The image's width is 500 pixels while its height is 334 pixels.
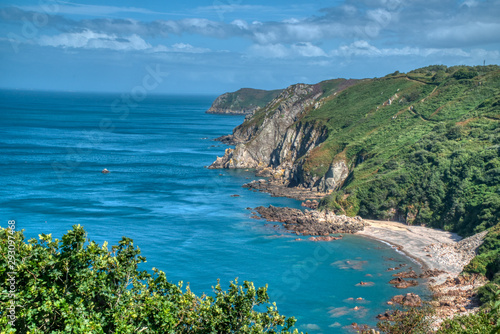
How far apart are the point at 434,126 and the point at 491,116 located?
12.2 m

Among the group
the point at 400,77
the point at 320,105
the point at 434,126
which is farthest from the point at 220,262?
the point at 400,77

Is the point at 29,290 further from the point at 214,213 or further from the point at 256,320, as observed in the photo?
the point at 214,213

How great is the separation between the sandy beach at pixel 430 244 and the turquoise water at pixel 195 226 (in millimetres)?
2772

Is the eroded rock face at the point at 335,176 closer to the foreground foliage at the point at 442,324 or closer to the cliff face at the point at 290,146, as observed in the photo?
the cliff face at the point at 290,146

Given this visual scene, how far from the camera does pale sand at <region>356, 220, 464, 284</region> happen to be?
64.6 meters

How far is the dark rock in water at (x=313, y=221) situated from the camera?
80.4 meters

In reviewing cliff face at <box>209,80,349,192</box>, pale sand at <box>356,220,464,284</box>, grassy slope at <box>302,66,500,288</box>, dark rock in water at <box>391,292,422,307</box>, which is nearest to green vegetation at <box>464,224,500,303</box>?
grassy slope at <box>302,66,500,288</box>

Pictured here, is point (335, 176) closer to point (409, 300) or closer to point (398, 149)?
point (398, 149)

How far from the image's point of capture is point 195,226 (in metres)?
84.6

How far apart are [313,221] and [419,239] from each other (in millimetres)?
17896

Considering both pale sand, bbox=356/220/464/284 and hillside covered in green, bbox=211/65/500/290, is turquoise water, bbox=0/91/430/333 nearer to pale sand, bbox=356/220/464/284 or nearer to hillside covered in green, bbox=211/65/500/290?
pale sand, bbox=356/220/464/284

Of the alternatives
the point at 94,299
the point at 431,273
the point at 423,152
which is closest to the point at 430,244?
the point at 431,273

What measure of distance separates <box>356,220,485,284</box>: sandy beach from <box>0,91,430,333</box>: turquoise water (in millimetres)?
2772

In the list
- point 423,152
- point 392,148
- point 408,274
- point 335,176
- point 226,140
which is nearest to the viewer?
point 408,274
